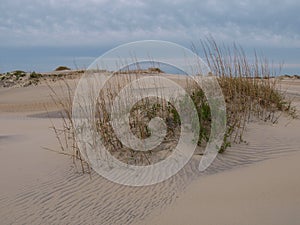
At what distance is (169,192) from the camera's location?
327 cm

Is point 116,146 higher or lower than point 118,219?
higher

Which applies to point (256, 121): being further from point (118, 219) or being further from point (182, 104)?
point (118, 219)

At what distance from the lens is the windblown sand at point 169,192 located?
2.80 meters

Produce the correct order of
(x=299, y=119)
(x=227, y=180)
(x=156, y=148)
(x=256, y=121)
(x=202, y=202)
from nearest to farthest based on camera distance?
(x=202, y=202), (x=227, y=180), (x=156, y=148), (x=256, y=121), (x=299, y=119)

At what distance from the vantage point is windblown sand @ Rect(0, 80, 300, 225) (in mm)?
2801

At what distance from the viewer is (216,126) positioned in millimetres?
4609

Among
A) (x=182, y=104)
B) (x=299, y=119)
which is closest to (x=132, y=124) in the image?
(x=182, y=104)

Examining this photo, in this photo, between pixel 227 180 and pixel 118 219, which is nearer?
pixel 118 219

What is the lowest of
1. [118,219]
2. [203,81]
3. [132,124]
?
[118,219]

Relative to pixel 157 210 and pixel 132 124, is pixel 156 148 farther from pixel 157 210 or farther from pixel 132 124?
pixel 157 210

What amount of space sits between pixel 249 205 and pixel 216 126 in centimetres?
183

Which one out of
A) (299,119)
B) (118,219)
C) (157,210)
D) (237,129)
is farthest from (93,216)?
(299,119)

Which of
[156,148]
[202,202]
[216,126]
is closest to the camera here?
[202,202]

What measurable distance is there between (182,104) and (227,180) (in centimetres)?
167
